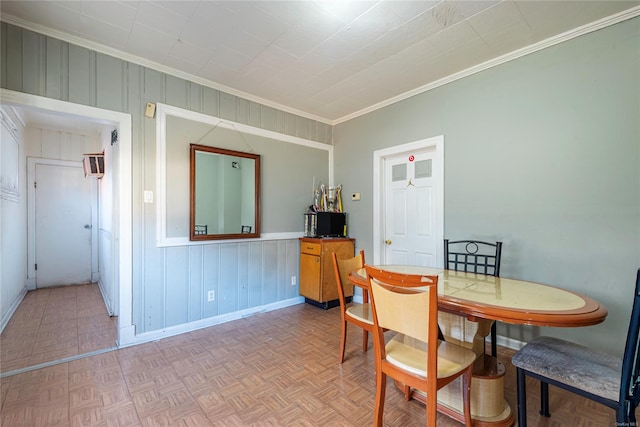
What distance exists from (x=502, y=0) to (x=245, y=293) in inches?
144

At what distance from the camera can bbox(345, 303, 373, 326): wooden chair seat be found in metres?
2.16

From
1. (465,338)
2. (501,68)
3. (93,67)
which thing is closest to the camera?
(465,338)

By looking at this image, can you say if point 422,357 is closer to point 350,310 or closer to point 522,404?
point 522,404

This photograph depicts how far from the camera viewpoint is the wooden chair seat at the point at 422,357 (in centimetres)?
140

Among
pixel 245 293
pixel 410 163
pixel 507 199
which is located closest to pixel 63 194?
pixel 245 293

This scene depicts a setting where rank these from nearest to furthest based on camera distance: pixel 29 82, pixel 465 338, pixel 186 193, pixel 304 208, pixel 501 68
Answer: pixel 465 338 → pixel 29 82 → pixel 501 68 → pixel 186 193 → pixel 304 208

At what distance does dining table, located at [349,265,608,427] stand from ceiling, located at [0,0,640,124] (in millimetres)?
2013

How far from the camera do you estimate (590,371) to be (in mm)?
1329

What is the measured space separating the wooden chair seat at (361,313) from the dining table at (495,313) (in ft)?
1.92

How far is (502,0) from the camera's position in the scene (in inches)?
77.4

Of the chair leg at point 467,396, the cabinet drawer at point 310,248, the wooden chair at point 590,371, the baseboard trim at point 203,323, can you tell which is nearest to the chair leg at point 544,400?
the wooden chair at point 590,371

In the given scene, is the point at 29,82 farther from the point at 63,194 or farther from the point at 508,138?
the point at 508,138

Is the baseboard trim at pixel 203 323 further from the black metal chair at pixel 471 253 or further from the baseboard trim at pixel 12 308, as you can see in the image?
the black metal chair at pixel 471 253

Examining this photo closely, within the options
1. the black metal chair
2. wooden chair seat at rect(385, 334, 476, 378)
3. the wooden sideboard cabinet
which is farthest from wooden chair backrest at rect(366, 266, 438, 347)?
the wooden sideboard cabinet
